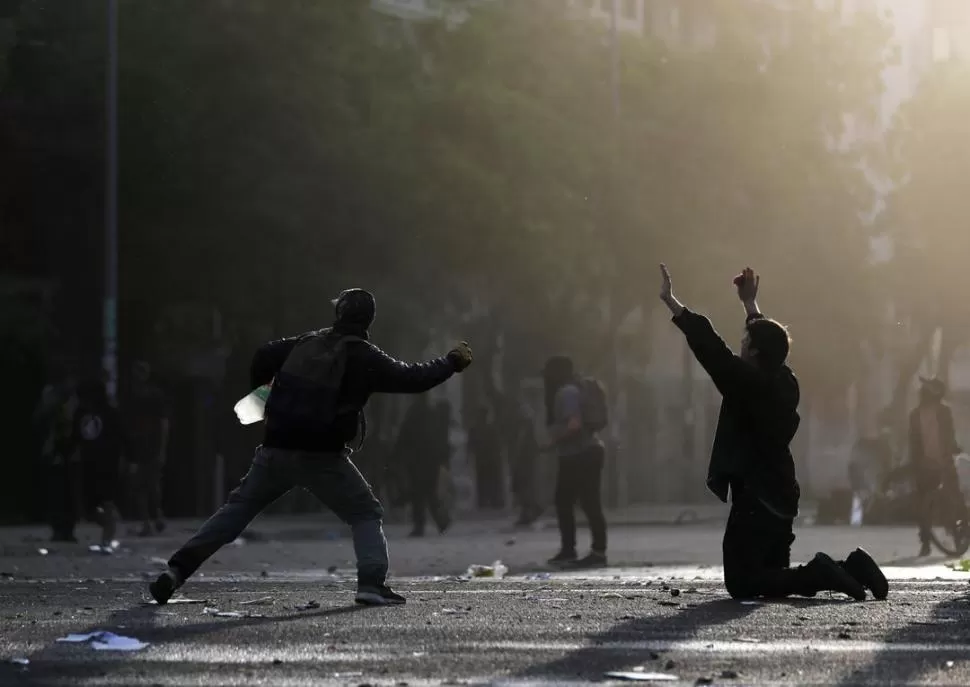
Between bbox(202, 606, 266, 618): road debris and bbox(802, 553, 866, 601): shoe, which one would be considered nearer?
bbox(202, 606, 266, 618): road debris

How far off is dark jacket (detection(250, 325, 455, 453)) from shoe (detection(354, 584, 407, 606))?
0.71m

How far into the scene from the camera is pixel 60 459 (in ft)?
87.8

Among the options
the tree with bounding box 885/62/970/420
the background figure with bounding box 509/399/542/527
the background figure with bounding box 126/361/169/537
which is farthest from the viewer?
the tree with bounding box 885/62/970/420

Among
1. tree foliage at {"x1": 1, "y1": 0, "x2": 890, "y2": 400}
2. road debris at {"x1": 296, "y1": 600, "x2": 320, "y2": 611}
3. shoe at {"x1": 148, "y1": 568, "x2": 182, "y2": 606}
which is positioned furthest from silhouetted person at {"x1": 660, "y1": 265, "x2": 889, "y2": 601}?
tree foliage at {"x1": 1, "y1": 0, "x2": 890, "y2": 400}

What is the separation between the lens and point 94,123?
32219mm

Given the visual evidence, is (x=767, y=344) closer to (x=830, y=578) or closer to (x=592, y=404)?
(x=830, y=578)

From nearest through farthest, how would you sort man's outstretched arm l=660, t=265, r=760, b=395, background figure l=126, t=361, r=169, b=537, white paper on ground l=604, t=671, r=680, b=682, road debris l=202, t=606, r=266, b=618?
1. white paper on ground l=604, t=671, r=680, b=682
2. road debris l=202, t=606, r=266, b=618
3. man's outstretched arm l=660, t=265, r=760, b=395
4. background figure l=126, t=361, r=169, b=537

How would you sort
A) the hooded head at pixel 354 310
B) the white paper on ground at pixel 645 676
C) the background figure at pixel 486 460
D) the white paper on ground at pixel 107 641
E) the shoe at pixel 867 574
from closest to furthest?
the white paper on ground at pixel 645 676, the white paper on ground at pixel 107 641, the hooded head at pixel 354 310, the shoe at pixel 867 574, the background figure at pixel 486 460

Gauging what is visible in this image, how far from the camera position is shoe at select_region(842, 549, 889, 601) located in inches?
479

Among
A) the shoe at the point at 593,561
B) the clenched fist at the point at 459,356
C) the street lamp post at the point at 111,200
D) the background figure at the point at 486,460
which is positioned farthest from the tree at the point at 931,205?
the clenched fist at the point at 459,356

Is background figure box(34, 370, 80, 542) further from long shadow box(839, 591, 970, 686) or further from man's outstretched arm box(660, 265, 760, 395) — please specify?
man's outstretched arm box(660, 265, 760, 395)

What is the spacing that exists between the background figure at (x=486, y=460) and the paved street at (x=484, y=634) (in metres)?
24.4

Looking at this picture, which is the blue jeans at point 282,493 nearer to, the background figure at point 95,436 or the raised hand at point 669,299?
the raised hand at point 669,299

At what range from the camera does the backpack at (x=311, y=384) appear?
11.9 metres
